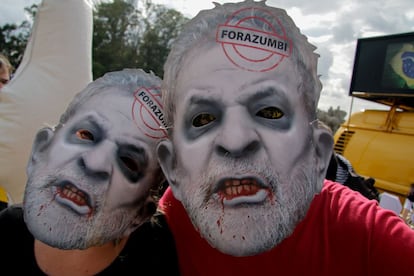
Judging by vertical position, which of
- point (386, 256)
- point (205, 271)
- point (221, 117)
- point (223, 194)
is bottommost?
point (205, 271)

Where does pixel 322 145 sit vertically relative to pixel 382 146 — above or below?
above

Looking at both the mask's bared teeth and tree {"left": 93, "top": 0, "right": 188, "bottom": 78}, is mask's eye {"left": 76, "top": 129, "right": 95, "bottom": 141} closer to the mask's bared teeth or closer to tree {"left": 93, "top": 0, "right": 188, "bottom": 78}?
the mask's bared teeth

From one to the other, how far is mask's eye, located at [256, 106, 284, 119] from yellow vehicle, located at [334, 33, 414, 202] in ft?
10.9

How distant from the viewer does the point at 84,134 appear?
1.05 metres

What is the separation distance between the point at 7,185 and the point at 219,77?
4.81 feet

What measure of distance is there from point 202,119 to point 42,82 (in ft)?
4.18

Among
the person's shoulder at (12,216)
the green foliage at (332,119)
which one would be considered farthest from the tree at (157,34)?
the person's shoulder at (12,216)

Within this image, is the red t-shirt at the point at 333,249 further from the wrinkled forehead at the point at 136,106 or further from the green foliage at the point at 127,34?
the green foliage at the point at 127,34

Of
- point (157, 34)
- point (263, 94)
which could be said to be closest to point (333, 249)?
point (263, 94)

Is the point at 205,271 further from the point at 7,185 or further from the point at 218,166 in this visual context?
the point at 7,185

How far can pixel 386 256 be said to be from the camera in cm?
101

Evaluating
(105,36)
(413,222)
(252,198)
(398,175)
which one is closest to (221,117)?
(252,198)

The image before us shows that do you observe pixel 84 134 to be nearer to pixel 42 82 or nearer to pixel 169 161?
pixel 169 161

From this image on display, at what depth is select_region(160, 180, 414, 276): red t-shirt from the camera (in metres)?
1.02
